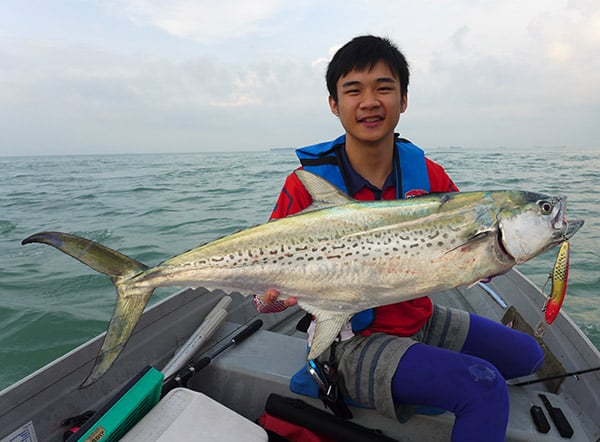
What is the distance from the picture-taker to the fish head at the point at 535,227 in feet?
5.21

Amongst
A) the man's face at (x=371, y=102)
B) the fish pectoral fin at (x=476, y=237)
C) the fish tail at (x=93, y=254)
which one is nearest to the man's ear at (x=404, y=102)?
Result: the man's face at (x=371, y=102)

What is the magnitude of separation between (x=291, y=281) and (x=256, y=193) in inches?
611

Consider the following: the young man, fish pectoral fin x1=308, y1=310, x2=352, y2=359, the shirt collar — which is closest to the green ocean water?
the young man

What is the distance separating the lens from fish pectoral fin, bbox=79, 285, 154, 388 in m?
1.73

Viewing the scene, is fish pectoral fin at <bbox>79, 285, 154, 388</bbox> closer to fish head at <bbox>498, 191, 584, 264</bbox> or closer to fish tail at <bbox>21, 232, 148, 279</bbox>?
fish tail at <bbox>21, 232, 148, 279</bbox>

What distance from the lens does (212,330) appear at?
10.6ft

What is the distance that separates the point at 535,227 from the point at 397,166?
3.23ft

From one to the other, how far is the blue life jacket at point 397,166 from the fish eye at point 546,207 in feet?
2.55

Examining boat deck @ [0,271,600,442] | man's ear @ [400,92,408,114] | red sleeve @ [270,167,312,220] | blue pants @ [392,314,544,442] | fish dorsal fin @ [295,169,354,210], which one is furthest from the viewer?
man's ear @ [400,92,408,114]

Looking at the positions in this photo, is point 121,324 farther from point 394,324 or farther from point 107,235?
point 107,235

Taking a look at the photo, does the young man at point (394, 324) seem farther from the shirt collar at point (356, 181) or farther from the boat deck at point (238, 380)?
the boat deck at point (238, 380)

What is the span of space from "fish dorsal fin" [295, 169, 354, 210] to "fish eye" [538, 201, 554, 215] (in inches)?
33.3

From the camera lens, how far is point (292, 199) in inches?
90.2

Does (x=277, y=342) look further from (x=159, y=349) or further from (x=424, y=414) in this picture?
(x=424, y=414)
